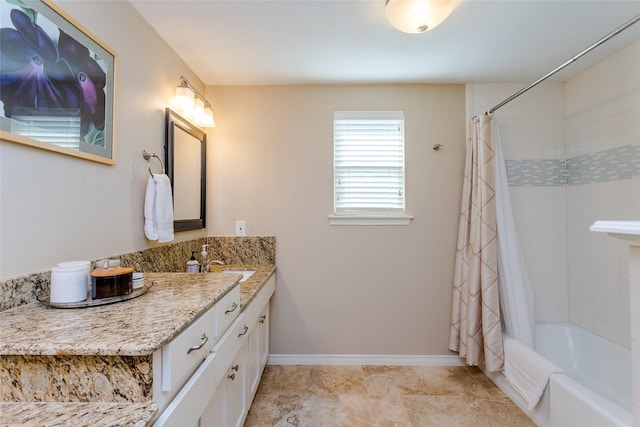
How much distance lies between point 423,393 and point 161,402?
1.83 meters

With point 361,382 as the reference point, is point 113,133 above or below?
above

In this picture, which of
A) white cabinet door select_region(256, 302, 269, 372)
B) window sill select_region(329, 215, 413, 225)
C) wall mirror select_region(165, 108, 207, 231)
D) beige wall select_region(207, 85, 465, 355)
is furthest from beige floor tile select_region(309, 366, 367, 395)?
wall mirror select_region(165, 108, 207, 231)

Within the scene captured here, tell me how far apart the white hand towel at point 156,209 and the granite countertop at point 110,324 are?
1.59ft

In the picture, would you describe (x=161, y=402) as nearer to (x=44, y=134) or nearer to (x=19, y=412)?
(x=19, y=412)

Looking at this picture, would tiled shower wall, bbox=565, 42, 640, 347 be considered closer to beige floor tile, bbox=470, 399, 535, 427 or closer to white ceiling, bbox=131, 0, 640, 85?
white ceiling, bbox=131, 0, 640, 85

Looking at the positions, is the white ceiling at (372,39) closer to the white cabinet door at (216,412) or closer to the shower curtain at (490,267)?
the shower curtain at (490,267)

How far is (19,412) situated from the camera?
62cm

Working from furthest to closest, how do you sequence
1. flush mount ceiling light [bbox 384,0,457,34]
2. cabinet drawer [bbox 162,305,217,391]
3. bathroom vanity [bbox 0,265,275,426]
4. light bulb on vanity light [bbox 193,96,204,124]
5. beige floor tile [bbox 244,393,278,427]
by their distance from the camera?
light bulb on vanity light [bbox 193,96,204,124] → beige floor tile [bbox 244,393,278,427] → flush mount ceiling light [bbox 384,0,457,34] → cabinet drawer [bbox 162,305,217,391] → bathroom vanity [bbox 0,265,275,426]

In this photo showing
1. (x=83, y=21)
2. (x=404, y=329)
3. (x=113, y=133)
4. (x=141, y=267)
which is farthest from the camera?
(x=404, y=329)

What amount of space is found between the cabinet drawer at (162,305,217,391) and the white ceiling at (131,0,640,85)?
1.57 m

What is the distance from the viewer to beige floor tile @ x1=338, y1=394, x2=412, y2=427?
1680mm

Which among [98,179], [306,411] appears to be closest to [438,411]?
[306,411]

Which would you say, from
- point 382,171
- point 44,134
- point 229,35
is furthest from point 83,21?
point 382,171

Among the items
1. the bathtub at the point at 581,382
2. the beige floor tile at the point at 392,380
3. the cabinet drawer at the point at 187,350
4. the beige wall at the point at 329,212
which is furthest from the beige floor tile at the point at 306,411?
the bathtub at the point at 581,382
